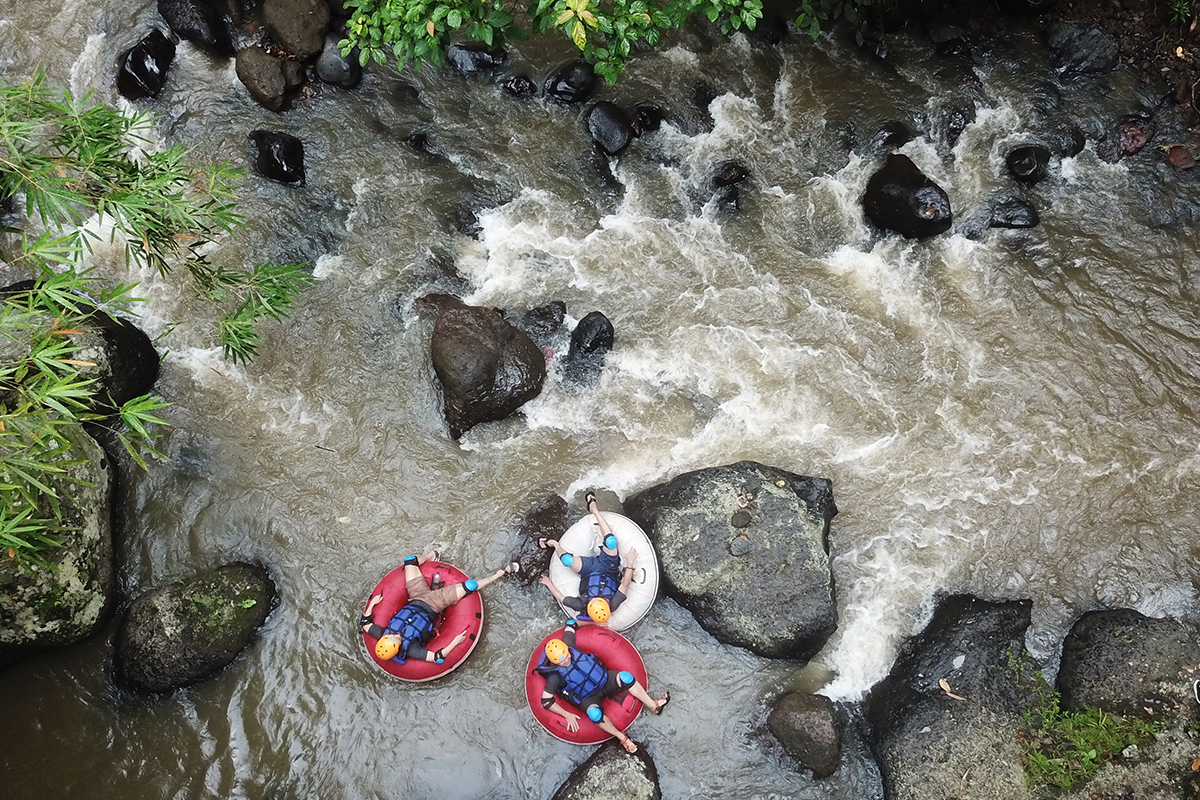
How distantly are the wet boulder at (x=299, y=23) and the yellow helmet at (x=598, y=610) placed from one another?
24.5 ft

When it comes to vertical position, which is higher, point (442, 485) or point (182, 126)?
Result: point (182, 126)

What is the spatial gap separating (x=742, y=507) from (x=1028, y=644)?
123 inches

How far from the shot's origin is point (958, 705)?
7.02m

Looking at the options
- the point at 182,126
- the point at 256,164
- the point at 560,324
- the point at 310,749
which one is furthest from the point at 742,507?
the point at 182,126

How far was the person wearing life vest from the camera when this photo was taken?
6941mm

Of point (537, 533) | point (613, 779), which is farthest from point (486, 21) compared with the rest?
point (613, 779)

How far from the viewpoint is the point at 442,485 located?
807 cm

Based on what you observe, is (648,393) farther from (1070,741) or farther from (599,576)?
(1070,741)

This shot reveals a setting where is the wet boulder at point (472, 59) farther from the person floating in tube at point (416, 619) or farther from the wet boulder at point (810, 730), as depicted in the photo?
the wet boulder at point (810, 730)

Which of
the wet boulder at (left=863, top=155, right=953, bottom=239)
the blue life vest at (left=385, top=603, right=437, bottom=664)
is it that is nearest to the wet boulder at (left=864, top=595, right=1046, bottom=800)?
the wet boulder at (left=863, top=155, right=953, bottom=239)

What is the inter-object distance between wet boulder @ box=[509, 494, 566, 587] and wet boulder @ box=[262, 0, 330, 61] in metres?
6.31

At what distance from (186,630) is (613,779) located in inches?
169

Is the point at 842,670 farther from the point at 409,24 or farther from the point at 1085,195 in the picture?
the point at 409,24

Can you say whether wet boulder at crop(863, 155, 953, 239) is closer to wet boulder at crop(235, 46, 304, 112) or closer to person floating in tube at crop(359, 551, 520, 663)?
person floating in tube at crop(359, 551, 520, 663)
